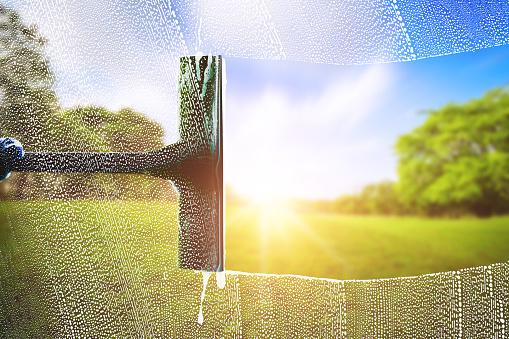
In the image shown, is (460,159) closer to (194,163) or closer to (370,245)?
(370,245)

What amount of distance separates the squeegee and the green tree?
4.87 metres

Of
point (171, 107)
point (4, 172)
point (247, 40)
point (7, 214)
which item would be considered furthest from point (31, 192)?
point (247, 40)

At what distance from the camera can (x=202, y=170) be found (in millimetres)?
466

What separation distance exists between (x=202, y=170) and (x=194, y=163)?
0.01 m

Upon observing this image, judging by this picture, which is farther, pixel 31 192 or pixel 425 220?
pixel 425 220

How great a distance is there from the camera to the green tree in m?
4.71

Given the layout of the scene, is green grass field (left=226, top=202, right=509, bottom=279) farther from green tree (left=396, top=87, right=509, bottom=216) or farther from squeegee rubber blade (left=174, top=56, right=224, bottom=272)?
squeegee rubber blade (left=174, top=56, right=224, bottom=272)

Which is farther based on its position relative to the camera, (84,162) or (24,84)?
(24,84)

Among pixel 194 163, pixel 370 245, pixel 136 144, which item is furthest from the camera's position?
pixel 370 245

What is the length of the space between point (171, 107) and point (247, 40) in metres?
0.14

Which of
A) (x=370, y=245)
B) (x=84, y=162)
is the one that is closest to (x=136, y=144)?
(x=84, y=162)

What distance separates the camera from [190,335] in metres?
0.69

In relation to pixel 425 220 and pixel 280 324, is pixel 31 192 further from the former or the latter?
pixel 425 220

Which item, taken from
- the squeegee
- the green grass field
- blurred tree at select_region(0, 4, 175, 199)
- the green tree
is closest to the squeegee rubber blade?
the squeegee
